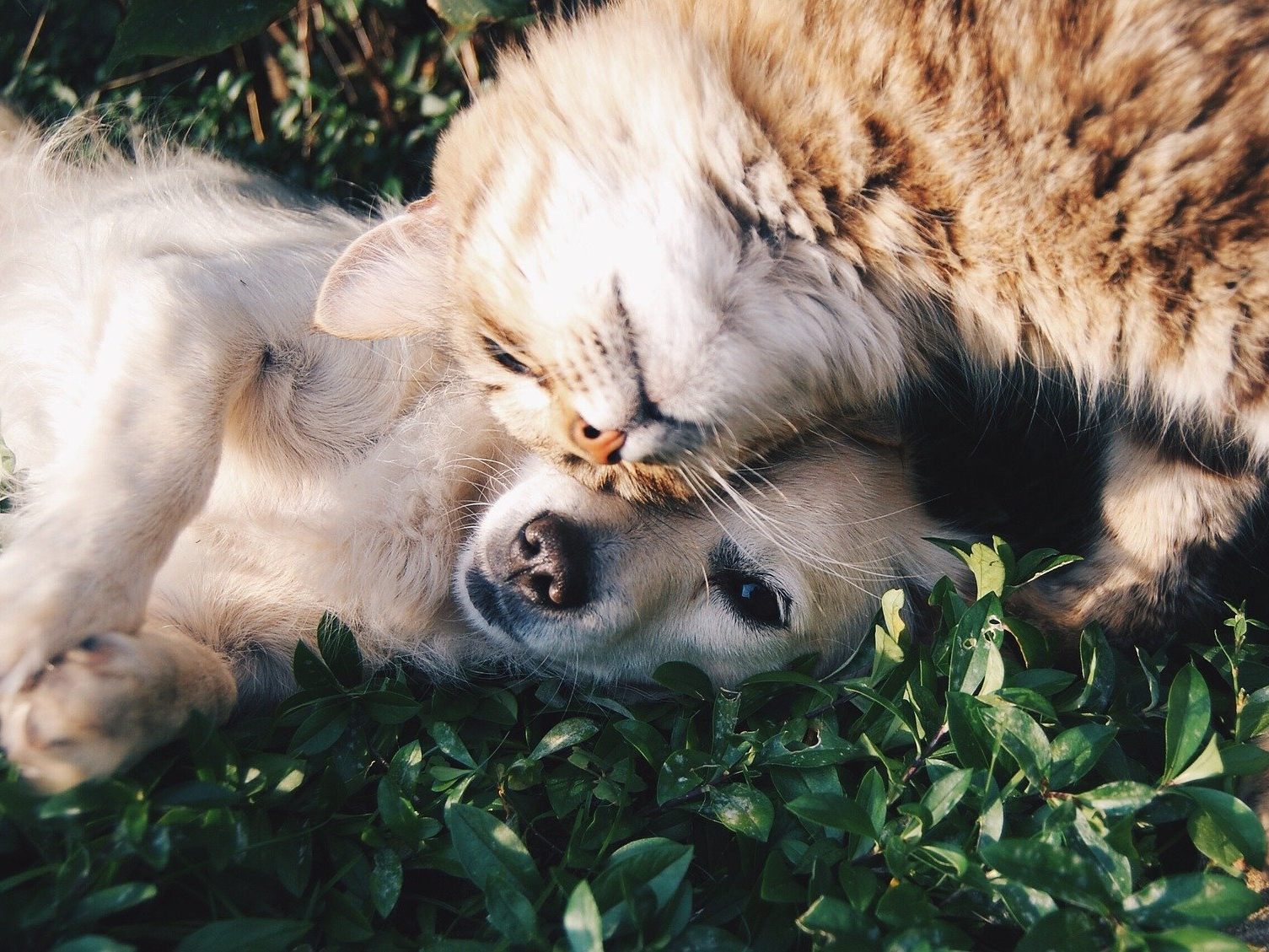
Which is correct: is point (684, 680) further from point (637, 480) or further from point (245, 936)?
point (245, 936)

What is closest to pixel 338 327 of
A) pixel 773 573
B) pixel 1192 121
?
pixel 773 573

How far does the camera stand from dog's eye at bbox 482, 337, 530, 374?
6.84 ft

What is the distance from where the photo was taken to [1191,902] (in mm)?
1520

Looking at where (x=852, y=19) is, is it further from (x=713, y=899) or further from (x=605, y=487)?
(x=713, y=899)

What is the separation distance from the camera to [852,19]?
1878mm

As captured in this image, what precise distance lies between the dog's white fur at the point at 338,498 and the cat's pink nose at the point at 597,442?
262mm

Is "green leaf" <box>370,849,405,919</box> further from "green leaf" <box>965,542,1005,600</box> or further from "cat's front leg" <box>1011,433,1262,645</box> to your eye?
"cat's front leg" <box>1011,433,1262,645</box>

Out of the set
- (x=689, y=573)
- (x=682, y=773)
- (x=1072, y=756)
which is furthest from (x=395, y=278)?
(x=1072, y=756)

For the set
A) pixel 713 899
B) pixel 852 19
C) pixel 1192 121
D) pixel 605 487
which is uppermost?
pixel 852 19

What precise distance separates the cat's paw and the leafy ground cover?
0.05 metres

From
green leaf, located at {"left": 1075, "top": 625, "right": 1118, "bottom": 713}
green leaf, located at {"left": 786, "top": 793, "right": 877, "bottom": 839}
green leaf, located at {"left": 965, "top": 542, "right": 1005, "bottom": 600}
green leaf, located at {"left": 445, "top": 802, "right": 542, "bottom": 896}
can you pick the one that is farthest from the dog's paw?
green leaf, located at {"left": 1075, "top": 625, "right": 1118, "bottom": 713}

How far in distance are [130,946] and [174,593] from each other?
0.96 m

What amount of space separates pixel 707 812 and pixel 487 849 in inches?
15.4

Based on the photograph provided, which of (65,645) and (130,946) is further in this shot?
(65,645)
